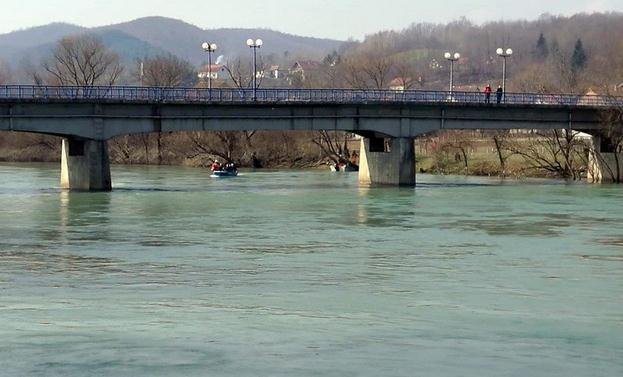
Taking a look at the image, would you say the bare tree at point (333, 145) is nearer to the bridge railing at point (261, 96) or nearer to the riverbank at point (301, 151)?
the riverbank at point (301, 151)

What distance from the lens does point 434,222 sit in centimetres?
5247

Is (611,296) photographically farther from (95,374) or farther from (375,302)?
(95,374)

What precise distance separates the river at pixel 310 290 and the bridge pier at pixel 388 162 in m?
20.5

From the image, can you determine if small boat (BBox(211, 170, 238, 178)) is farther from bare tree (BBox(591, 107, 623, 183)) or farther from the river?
the river

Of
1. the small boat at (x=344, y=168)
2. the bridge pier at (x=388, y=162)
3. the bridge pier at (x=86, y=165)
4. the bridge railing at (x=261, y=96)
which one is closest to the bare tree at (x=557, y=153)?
the bridge railing at (x=261, y=96)

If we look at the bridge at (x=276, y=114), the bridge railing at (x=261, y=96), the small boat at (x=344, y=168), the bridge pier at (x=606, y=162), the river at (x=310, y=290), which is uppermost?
the bridge railing at (x=261, y=96)

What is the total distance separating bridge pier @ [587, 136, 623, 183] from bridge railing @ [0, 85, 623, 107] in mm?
3238

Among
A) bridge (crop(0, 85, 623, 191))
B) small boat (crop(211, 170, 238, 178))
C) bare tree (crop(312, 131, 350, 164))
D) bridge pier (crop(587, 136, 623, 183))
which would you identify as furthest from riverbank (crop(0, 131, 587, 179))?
small boat (crop(211, 170, 238, 178))

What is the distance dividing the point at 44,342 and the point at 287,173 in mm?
82260

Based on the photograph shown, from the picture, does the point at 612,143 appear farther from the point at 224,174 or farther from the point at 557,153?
the point at 224,174

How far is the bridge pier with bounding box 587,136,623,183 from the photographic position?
295 feet

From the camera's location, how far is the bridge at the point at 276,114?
7194cm

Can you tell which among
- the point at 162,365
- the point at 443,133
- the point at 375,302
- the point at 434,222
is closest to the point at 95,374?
the point at 162,365

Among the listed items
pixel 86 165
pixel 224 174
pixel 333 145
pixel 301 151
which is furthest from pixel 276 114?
pixel 333 145
